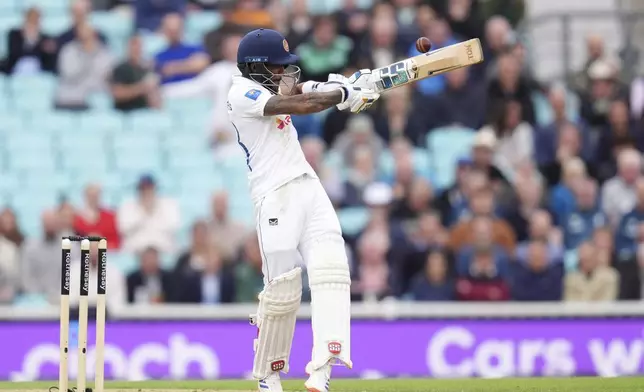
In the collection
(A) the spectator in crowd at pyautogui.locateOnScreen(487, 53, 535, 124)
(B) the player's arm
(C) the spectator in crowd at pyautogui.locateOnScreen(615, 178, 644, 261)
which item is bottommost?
(C) the spectator in crowd at pyautogui.locateOnScreen(615, 178, 644, 261)

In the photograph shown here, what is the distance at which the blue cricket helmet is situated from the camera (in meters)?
7.66

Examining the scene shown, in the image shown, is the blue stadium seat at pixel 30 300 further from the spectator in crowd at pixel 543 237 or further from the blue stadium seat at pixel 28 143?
the spectator in crowd at pixel 543 237

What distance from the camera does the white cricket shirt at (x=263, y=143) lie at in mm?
7616

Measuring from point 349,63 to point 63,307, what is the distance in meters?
7.66

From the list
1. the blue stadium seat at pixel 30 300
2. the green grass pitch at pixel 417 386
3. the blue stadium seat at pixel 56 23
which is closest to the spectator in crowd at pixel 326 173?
the blue stadium seat at pixel 30 300

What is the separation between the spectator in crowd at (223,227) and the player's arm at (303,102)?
562cm

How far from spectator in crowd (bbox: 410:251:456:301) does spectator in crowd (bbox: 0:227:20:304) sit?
382 centimetres

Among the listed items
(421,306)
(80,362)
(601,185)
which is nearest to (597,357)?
(421,306)

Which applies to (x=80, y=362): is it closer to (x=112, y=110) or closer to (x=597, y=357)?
(x=597, y=357)

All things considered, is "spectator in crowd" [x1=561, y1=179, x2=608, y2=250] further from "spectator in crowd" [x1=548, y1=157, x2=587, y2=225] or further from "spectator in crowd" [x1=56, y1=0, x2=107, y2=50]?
"spectator in crowd" [x1=56, y1=0, x2=107, y2=50]

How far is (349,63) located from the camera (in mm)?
14258

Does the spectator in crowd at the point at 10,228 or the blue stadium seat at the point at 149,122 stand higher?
the blue stadium seat at the point at 149,122

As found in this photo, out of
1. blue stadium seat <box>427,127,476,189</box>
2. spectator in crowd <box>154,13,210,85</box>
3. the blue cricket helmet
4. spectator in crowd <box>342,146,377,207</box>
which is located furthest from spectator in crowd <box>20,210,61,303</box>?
the blue cricket helmet

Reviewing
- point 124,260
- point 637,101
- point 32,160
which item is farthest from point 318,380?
point 637,101
